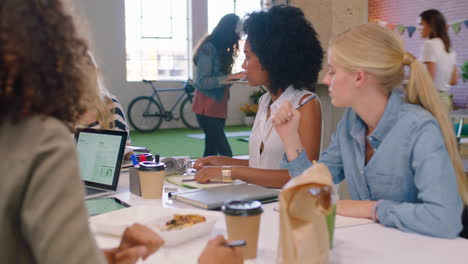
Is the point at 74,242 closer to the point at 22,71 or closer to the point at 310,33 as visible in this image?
the point at 22,71

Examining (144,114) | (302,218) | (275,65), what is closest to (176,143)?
(144,114)

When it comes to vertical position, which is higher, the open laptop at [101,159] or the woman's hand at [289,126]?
the woman's hand at [289,126]

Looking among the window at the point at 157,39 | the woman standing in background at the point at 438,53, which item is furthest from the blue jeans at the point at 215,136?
the window at the point at 157,39

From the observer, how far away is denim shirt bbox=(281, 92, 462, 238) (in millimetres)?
1408

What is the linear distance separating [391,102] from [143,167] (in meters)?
0.81

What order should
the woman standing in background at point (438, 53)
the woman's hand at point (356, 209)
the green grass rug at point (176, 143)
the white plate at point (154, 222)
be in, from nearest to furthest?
the white plate at point (154, 222), the woman's hand at point (356, 209), the woman standing in background at point (438, 53), the green grass rug at point (176, 143)

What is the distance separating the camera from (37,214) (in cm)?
Result: 61

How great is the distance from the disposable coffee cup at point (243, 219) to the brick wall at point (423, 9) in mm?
8630

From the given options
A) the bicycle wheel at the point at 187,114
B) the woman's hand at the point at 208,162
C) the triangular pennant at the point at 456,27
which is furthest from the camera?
the bicycle wheel at the point at 187,114

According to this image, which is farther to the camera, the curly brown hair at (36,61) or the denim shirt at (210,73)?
the denim shirt at (210,73)

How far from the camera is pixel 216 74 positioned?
4.58 meters

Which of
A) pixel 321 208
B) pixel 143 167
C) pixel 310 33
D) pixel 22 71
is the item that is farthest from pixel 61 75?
pixel 310 33

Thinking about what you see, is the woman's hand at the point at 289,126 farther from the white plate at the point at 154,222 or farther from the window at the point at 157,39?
the window at the point at 157,39

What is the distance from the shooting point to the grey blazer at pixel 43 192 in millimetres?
619
